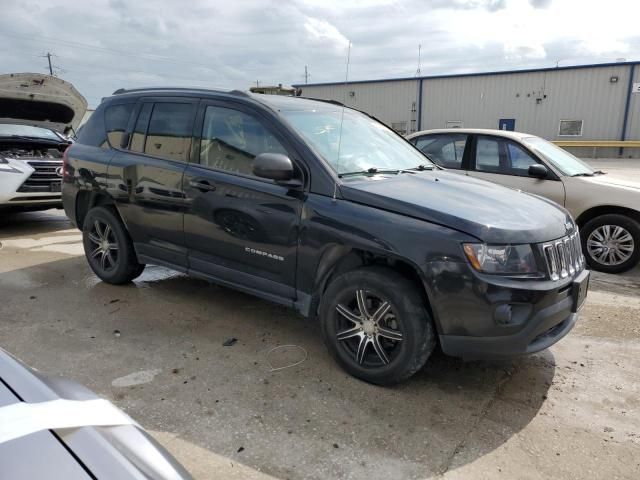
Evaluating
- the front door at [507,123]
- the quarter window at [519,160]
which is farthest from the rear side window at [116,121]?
the front door at [507,123]

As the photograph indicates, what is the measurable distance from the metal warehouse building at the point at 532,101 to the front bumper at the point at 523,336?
19.2m

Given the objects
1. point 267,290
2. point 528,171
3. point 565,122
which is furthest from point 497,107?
point 267,290

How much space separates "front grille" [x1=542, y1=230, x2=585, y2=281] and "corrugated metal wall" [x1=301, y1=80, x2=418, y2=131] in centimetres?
2452

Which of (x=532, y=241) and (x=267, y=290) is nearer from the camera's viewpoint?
(x=532, y=241)

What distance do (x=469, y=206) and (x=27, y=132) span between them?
26.7 feet

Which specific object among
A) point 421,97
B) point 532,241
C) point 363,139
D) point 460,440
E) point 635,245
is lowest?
point 460,440

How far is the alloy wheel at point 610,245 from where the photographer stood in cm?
581

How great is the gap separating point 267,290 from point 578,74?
82.1ft

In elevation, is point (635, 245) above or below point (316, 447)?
above

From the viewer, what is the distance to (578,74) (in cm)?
2359

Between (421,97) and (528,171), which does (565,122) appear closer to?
(421,97)

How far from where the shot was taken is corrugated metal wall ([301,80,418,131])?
89.7ft

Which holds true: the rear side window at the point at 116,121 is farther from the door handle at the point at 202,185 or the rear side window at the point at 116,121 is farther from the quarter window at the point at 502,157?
the quarter window at the point at 502,157

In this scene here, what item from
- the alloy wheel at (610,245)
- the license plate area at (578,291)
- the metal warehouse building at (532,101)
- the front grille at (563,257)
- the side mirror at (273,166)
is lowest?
the alloy wheel at (610,245)
